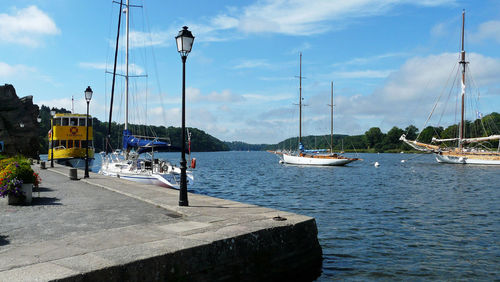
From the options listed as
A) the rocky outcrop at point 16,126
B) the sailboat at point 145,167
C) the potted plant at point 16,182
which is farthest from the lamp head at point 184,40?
the rocky outcrop at point 16,126

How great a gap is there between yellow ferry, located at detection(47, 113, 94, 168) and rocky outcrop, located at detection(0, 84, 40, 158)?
26387 millimetres

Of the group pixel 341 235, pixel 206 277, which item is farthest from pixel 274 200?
pixel 206 277

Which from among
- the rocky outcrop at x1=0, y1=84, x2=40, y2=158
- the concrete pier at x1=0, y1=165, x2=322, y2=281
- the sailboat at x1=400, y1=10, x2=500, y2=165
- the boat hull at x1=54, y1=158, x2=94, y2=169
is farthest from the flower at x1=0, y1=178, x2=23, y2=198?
the sailboat at x1=400, y1=10, x2=500, y2=165

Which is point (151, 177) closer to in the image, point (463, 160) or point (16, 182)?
point (16, 182)

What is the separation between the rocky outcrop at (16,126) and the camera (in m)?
63.9

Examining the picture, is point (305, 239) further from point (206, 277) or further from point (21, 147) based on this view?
point (21, 147)

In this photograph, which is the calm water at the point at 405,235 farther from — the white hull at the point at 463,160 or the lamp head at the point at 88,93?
the white hull at the point at 463,160

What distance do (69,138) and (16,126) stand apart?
31.8 m

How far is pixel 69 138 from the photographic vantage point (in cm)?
4194

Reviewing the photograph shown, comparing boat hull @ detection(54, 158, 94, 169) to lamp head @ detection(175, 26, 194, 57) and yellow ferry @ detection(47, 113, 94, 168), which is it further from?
lamp head @ detection(175, 26, 194, 57)

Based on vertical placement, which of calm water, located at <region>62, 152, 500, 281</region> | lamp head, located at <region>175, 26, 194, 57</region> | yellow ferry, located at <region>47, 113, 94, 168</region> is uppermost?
lamp head, located at <region>175, 26, 194, 57</region>

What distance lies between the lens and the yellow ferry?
136 feet

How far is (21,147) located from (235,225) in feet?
225

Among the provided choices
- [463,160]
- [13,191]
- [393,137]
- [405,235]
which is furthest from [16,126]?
[393,137]
